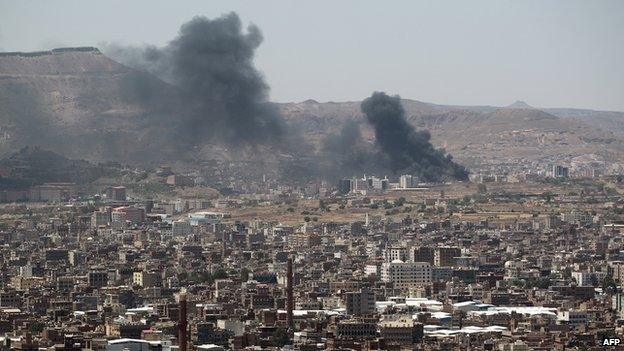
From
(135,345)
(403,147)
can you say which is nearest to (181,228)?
(403,147)

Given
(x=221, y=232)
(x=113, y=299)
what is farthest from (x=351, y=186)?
(x=113, y=299)

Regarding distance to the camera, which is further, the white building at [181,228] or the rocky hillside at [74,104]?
the rocky hillside at [74,104]

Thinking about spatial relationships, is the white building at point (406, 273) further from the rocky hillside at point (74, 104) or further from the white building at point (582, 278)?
the rocky hillside at point (74, 104)

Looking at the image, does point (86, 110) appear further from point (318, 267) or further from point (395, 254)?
point (318, 267)

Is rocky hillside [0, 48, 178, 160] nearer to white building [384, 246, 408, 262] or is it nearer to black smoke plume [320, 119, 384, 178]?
black smoke plume [320, 119, 384, 178]

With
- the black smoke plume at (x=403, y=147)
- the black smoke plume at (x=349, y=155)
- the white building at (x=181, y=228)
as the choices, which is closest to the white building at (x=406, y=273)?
the white building at (x=181, y=228)

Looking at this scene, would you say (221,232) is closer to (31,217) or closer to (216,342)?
(31,217)

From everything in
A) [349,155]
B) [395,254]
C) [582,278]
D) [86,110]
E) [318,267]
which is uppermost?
[86,110]

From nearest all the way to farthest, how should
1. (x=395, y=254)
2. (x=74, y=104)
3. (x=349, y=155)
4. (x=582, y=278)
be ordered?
(x=582, y=278), (x=395, y=254), (x=349, y=155), (x=74, y=104)

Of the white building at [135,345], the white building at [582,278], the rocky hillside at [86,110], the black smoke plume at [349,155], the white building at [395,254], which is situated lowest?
the white building at [582,278]
